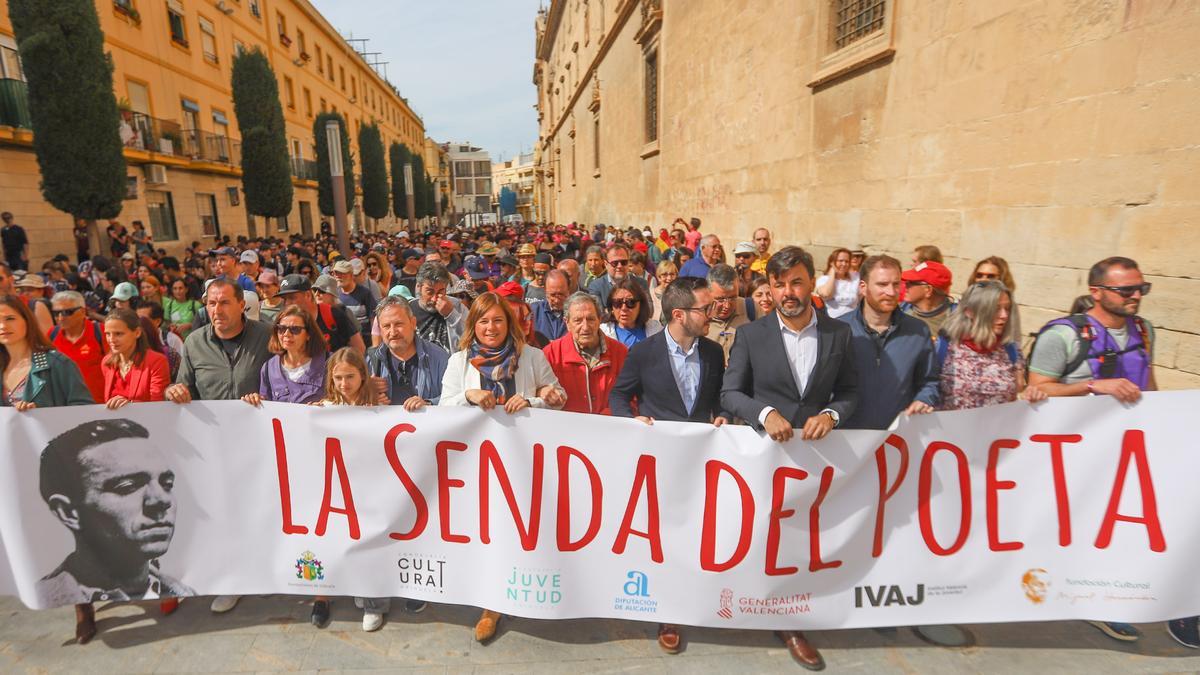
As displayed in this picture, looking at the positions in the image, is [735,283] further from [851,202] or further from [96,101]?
[96,101]

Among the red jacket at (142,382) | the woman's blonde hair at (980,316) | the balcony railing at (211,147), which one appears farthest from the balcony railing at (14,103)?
the woman's blonde hair at (980,316)

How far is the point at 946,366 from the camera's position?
2715 millimetres

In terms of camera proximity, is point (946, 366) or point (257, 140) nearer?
point (946, 366)

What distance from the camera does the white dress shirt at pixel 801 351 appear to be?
251 cm

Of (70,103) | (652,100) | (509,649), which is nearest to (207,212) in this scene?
(70,103)

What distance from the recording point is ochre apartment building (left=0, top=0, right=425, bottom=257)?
40.7ft

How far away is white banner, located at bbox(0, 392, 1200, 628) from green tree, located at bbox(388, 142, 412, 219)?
40581mm

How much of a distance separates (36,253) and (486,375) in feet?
51.9

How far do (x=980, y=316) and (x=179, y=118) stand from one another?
23.3m

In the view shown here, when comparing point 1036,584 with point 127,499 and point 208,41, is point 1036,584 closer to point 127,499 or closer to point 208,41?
point 127,499

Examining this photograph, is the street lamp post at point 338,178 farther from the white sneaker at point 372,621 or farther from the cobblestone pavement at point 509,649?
the white sneaker at point 372,621

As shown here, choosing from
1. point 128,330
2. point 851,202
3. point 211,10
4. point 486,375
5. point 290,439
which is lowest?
point 290,439

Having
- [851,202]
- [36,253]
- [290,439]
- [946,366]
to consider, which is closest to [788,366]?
[946,366]

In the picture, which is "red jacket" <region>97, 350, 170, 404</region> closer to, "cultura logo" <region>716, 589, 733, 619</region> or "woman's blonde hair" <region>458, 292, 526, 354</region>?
"woman's blonde hair" <region>458, 292, 526, 354</region>
